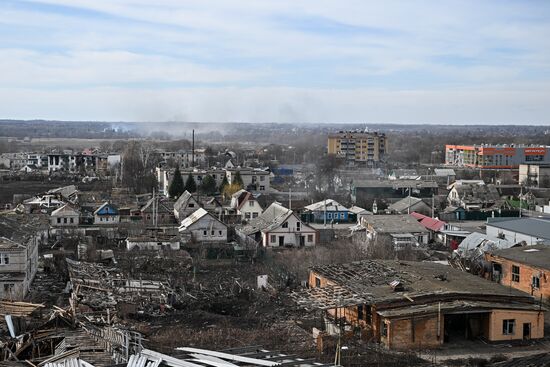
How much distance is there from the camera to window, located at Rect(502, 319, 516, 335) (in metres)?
12.5

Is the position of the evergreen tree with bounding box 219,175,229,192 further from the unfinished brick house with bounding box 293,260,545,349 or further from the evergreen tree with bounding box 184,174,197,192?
the unfinished brick house with bounding box 293,260,545,349

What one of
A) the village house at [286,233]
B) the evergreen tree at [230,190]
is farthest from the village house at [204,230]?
the evergreen tree at [230,190]

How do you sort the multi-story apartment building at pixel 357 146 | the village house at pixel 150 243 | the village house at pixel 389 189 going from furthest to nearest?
the multi-story apartment building at pixel 357 146, the village house at pixel 389 189, the village house at pixel 150 243

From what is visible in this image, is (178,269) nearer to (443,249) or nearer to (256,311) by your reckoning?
(256,311)

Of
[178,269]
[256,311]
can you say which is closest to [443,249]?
[178,269]

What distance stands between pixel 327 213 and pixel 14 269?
48.7 ft

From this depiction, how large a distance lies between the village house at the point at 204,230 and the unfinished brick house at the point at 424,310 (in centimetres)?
1065

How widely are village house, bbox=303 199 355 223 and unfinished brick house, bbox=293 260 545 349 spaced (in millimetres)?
14295

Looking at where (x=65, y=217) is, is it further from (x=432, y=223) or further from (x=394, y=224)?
(x=432, y=223)

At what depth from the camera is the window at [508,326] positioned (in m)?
12.5

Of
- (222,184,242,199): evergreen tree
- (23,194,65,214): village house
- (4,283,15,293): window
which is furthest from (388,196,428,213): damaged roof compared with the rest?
(4,283,15,293): window

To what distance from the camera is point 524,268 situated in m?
15.6

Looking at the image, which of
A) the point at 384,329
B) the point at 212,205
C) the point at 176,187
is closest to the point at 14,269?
the point at 384,329

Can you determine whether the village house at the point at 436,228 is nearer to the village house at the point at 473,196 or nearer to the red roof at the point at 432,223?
the red roof at the point at 432,223
